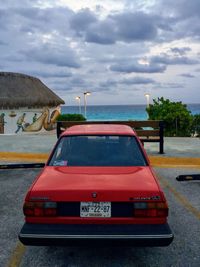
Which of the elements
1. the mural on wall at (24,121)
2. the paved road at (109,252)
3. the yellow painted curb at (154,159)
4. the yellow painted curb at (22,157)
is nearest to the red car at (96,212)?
the paved road at (109,252)

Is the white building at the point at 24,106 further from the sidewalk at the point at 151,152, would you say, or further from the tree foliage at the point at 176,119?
the tree foliage at the point at 176,119

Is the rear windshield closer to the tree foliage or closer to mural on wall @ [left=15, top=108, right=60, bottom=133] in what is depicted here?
mural on wall @ [left=15, top=108, right=60, bottom=133]

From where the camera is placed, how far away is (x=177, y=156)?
1142 cm

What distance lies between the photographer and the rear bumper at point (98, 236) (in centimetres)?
352

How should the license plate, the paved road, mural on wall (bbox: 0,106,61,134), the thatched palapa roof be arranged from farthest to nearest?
the thatched palapa roof → mural on wall (bbox: 0,106,61,134) → the paved road → the license plate

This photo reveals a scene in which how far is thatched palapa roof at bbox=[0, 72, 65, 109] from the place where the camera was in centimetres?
2542

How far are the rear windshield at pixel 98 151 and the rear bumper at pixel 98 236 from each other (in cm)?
123

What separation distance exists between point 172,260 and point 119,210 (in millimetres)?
1199

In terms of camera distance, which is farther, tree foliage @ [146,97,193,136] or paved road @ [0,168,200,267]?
tree foliage @ [146,97,193,136]

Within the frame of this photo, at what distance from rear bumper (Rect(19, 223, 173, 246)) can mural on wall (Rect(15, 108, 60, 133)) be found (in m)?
22.1

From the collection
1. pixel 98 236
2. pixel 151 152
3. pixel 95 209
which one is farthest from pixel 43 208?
pixel 151 152

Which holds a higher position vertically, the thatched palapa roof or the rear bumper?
the thatched palapa roof

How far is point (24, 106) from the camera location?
84.0 ft

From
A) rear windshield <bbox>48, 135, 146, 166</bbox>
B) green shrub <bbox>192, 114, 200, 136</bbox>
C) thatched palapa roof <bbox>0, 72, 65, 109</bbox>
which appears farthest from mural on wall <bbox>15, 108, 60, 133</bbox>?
rear windshield <bbox>48, 135, 146, 166</bbox>
